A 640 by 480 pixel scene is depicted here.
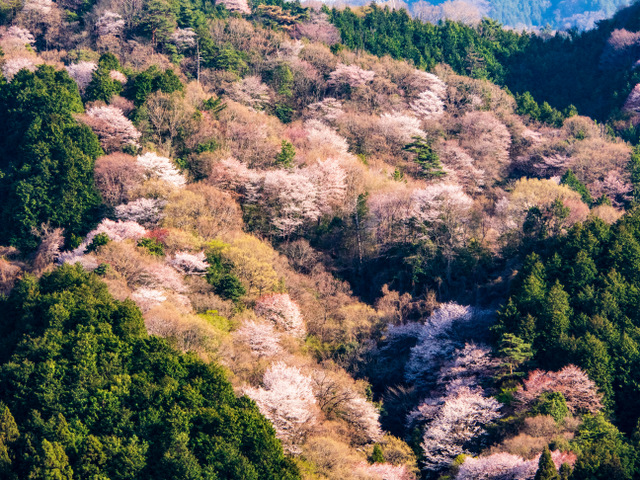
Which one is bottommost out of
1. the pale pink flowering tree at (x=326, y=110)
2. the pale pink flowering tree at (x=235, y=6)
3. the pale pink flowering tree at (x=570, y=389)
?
the pale pink flowering tree at (x=570, y=389)

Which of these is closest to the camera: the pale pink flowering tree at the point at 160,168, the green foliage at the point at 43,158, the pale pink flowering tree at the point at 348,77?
the green foliage at the point at 43,158

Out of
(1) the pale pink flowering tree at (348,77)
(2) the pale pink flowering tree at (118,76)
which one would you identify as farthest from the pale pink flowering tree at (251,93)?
(2) the pale pink flowering tree at (118,76)

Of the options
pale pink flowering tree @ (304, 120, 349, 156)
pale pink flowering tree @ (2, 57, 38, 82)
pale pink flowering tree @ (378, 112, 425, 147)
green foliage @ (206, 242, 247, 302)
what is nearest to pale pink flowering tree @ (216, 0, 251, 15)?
pale pink flowering tree @ (378, 112, 425, 147)

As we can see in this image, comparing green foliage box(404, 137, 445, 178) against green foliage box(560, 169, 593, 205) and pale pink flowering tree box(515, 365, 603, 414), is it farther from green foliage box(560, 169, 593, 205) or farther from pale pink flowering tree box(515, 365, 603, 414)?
pale pink flowering tree box(515, 365, 603, 414)

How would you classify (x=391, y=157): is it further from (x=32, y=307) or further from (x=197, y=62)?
(x=32, y=307)

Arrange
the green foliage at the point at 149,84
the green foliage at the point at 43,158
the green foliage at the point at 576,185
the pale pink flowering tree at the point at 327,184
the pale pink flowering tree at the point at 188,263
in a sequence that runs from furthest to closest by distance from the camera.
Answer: the green foliage at the point at 576,185 → the green foliage at the point at 149,84 → the pale pink flowering tree at the point at 327,184 → the green foliage at the point at 43,158 → the pale pink flowering tree at the point at 188,263

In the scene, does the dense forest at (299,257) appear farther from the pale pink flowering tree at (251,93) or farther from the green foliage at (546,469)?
the pale pink flowering tree at (251,93)

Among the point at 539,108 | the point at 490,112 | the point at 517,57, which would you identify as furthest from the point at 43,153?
the point at 517,57
